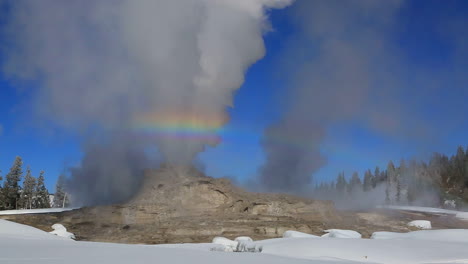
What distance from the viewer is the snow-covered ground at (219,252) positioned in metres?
10.8

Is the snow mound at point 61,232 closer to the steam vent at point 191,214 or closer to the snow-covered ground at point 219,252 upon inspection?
the steam vent at point 191,214

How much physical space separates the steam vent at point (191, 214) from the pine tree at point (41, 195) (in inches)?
1563

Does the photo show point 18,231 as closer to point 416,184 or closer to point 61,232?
point 61,232

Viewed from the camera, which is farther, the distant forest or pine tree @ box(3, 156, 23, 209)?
the distant forest

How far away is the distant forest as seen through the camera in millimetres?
125125

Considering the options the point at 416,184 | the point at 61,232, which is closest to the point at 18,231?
the point at 61,232

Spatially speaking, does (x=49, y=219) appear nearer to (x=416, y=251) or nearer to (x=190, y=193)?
(x=190, y=193)

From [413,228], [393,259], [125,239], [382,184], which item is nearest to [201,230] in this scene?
[125,239]

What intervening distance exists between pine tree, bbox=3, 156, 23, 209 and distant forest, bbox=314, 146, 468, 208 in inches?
4066

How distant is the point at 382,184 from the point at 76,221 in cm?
13525

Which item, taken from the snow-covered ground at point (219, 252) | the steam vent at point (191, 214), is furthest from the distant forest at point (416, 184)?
the snow-covered ground at point (219, 252)

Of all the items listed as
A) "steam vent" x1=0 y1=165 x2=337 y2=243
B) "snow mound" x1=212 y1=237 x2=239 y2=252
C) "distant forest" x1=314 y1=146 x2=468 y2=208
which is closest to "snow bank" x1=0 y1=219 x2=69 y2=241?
"snow mound" x1=212 y1=237 x2=239 y2=252

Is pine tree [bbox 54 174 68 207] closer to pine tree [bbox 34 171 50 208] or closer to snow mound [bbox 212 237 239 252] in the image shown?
pine tree [bbox 34 171 50 208]

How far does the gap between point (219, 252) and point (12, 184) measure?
72701mm
